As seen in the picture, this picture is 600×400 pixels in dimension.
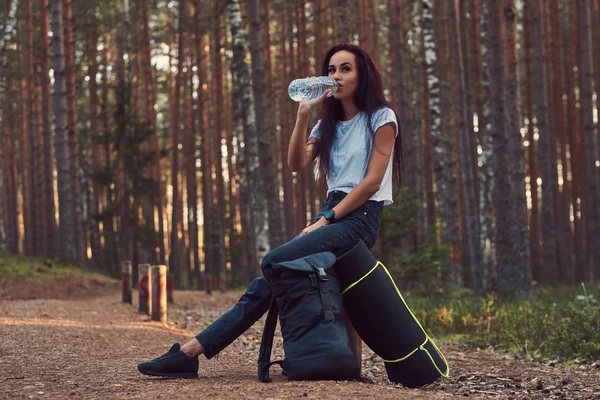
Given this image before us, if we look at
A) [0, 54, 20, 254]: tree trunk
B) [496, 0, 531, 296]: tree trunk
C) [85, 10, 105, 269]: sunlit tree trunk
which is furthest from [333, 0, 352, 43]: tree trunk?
[0, 54, 20, 254]: tree trunk

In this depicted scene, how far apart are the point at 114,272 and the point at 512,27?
17284 mm

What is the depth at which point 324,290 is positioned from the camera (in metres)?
5.57

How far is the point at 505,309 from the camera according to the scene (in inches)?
470

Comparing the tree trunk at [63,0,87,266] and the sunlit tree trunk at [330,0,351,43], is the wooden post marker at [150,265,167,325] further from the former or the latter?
the tree trunk at [63,0,87,266]

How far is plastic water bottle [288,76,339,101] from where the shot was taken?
18.5ft

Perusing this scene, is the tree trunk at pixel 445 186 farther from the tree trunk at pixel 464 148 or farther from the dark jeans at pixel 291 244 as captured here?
the dark jeans at pixel 291 244

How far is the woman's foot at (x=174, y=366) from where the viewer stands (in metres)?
5.73

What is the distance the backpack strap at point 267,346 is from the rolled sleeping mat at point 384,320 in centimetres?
47

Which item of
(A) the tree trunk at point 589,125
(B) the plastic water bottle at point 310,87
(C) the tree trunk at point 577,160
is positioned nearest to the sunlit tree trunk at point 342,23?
(A) the tree trunk at point 589,125

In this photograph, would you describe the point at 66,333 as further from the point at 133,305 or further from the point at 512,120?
the point at 512,120

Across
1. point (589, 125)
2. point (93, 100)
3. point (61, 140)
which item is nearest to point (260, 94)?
point (61, 140)

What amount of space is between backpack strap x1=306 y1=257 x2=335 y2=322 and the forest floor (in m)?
0.43

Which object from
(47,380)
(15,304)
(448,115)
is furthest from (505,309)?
(448,115)

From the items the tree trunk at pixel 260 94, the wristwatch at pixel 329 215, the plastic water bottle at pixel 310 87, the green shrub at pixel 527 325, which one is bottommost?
the green shrub at pixel 527 325
